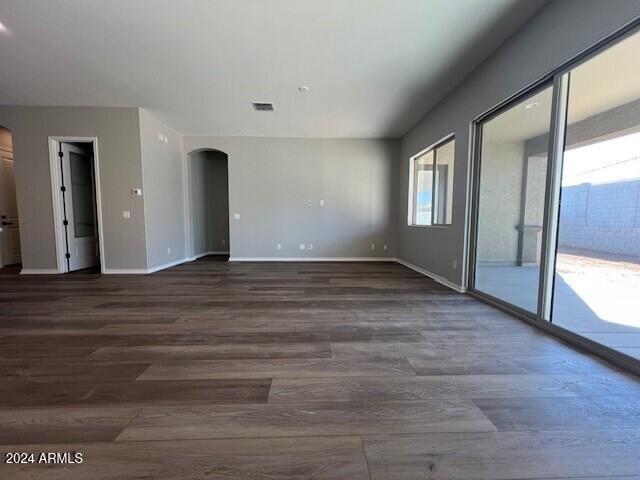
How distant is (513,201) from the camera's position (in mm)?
3334

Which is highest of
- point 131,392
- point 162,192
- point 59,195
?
point 162,192

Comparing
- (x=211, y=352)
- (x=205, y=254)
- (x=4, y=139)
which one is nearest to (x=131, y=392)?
(x=211, y=352)

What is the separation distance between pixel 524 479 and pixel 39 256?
23.0 ft

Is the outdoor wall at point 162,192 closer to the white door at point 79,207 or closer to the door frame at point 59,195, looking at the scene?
the door frame at point 59,195

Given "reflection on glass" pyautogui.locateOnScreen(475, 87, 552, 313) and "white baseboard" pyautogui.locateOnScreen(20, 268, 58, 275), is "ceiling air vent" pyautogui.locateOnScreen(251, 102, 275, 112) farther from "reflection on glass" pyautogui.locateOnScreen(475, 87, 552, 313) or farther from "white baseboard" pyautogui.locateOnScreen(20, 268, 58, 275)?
"white baseboard" pyautogui.locateOnScreen(20, 268, 58, 275)

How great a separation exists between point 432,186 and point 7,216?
871 cm

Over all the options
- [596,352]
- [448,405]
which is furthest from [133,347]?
[596,352]

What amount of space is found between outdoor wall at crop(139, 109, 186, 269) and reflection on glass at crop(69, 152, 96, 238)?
1.52 meters

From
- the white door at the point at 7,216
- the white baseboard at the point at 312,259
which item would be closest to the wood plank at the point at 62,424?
the white baseboard at the point at 312,259

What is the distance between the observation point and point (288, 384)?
5.16ft

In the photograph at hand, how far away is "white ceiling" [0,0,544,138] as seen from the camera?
2.45 m

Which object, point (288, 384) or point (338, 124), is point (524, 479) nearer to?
point (288, 384)

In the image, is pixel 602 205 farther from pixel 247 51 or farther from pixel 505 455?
pixel 247 51

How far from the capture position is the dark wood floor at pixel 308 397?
→ 1.06 metres
